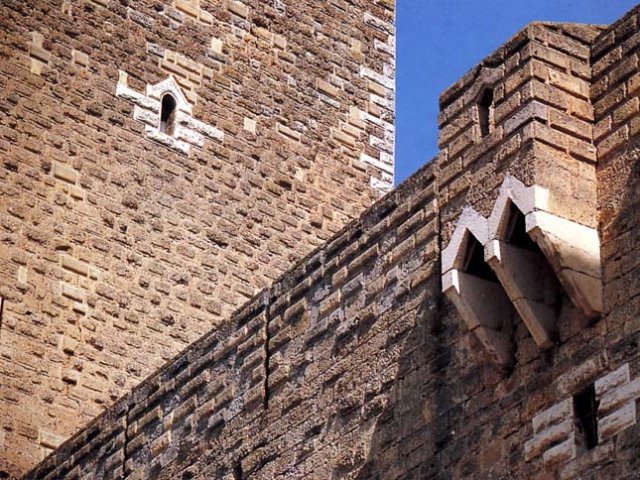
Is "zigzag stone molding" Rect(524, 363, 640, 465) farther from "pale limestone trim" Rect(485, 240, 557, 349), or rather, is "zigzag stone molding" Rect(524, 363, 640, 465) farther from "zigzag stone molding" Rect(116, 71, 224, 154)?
"zigzag stone molding" Rect(116, 71, 224, 154)

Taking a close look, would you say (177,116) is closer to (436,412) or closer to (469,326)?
(436,412)

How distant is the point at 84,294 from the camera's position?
14.6 metres

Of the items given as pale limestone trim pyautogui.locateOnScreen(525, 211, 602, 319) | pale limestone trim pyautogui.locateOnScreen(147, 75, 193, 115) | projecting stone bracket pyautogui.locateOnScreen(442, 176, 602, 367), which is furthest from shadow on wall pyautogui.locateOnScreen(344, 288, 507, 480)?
pale limestone trim pyautogui.locateOnScreen(147, 75, 193, 115)

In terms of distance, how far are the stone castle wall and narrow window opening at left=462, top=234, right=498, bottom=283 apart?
45mm

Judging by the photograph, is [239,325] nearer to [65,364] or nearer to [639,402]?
[65,364]

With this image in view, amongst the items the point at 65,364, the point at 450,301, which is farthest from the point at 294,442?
the point at 65,364

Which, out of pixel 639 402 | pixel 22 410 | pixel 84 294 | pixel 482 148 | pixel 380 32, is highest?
pixel 380 32

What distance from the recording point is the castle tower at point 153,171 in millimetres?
14367

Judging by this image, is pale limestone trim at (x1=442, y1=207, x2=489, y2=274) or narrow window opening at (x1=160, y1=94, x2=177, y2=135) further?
narrow window opening at (x1=160, y1=94, x2=177, y2=135)

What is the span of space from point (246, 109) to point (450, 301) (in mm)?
6631

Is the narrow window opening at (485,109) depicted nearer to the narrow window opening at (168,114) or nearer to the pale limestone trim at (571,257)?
the pale limestone trim at (571,257)

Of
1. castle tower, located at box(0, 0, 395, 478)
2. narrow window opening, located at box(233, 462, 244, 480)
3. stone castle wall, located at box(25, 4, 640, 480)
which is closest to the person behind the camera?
stone castle wall, located at box(25, 4, 640, 480)

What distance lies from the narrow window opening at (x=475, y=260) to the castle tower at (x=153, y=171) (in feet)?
17.1

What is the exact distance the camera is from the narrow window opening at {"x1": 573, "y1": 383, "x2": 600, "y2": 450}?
877cm
